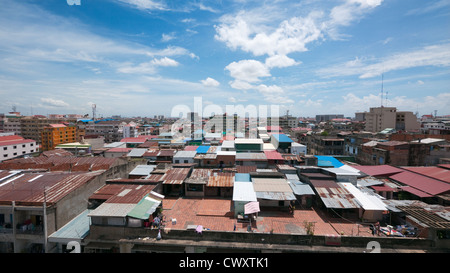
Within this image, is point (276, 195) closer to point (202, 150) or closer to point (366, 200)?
point (366, 200)

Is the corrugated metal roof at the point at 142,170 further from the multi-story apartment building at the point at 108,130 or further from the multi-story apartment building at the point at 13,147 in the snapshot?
the multi-story apartment building at the point at 108,130

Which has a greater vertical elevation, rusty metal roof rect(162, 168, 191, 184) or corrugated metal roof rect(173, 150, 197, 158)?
corrugated metal roof rect(173, 150, 197, 158)

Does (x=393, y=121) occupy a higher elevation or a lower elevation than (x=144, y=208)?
higher

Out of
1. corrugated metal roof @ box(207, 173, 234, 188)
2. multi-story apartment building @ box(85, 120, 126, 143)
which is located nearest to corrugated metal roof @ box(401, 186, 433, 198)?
corrugated metal roof @ box(207, 173, 234, 188)

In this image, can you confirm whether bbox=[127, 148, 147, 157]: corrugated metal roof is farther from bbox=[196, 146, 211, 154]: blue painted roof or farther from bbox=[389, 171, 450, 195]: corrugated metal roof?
bbox=[389, 171, 450, 195]: corrugated metal roof

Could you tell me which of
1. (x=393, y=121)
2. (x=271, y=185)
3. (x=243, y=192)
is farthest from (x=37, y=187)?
A: (x=393, y=121)

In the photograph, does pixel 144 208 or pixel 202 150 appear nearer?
pixel 144 208
